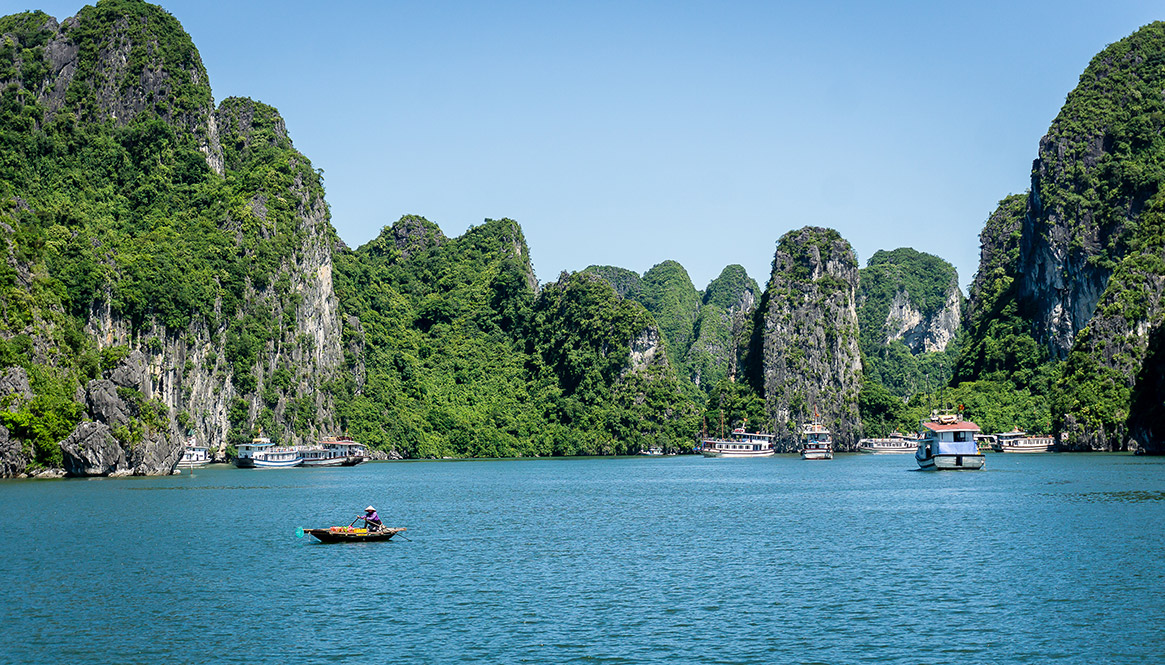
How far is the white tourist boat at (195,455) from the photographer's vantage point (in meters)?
119

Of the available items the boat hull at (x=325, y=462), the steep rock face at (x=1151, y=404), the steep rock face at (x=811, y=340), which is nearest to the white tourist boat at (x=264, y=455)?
the boat hull at (x=325, y=462)


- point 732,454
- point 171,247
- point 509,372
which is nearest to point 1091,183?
point 732,454

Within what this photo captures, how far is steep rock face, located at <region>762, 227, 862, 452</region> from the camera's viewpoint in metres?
181

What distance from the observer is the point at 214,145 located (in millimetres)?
152875

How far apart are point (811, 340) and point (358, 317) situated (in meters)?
75.8

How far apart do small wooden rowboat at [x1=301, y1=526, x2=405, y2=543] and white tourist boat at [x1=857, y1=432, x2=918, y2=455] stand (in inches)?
5157

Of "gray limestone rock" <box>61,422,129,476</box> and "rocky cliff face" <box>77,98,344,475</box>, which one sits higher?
"rocky cliff face" <box>77,98,344,475</box>

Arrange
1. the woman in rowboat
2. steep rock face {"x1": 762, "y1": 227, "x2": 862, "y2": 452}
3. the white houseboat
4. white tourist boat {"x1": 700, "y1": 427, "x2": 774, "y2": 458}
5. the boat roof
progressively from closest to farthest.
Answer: the woman in rowboat → the boat roof → the white houseboat → white tourist boat {"x1": 700, "y1": 427, "x2": 774, "y2": 458} → steep rock face {"x1": 762, "y1": 227, "x2": 862, "y2": 452}

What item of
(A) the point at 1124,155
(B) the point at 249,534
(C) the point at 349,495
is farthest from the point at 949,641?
(A) the point at 1124,155

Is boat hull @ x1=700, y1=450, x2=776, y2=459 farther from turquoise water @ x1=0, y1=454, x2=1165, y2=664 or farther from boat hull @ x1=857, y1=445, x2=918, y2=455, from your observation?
turquoise water @ x1=0, y1=454, x2=1165, y2=664

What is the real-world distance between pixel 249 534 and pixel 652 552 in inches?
773

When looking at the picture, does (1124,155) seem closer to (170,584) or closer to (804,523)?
(804,523)

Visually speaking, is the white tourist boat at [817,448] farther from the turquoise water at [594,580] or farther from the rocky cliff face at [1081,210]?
the turquoise water at [594,580]

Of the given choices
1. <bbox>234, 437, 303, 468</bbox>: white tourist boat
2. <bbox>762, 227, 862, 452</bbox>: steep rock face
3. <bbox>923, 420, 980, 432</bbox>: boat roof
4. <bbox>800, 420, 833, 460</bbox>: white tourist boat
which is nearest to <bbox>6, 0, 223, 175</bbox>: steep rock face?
<bbox>234, 437, 303, 468</bbox>: white tourist boat
